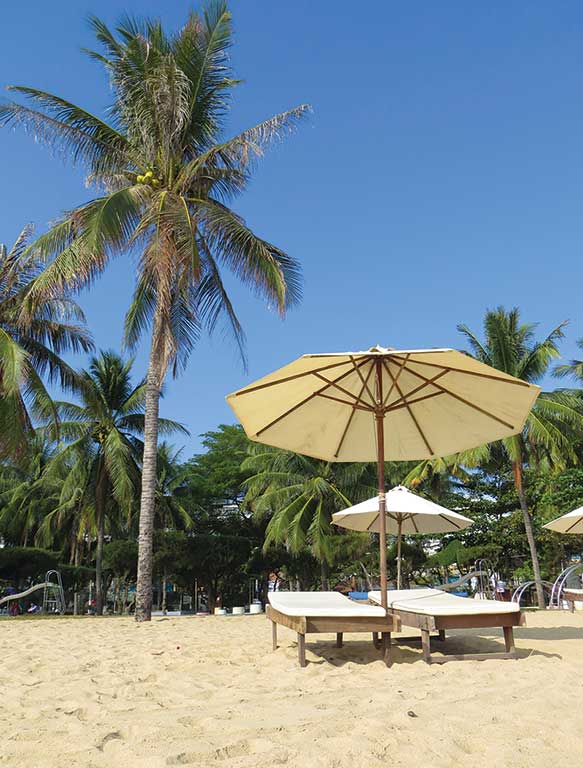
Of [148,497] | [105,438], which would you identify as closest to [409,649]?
[148,497]

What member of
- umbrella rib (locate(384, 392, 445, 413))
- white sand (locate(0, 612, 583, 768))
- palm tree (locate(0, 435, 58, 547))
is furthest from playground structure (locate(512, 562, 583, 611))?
palm tree (locate(0, 435, 58, 547))

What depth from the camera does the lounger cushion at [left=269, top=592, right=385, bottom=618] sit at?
189 inches

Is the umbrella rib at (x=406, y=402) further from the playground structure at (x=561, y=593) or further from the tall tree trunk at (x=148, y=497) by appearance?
the playground structure at (x=561, y=593)

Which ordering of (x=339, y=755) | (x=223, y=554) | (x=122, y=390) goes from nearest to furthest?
(x=339, y=755)
(x=122, y=390)
(x=223, y=554)

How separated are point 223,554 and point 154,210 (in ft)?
57.0

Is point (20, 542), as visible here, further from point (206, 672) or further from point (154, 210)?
point (206, 672)

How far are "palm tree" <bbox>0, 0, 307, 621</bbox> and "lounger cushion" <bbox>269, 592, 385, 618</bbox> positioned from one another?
651 cm

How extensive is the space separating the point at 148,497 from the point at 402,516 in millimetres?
5147

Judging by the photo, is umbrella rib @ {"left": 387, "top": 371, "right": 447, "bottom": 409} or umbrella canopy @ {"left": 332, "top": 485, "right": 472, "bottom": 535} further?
umbrella canopy @ {"left": 332, "top": 485, "right": 472, "bottom": 535}

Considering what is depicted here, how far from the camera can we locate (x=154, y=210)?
484 inches

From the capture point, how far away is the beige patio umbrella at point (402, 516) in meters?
8.45

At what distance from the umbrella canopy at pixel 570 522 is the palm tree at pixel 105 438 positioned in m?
13.5

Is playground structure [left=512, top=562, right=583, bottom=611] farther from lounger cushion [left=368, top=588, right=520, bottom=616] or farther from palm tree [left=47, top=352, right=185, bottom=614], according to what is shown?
palm tree [left=47, top=352, right=185, bottom=614]

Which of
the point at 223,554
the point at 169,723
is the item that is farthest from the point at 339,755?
the point at 223,554
